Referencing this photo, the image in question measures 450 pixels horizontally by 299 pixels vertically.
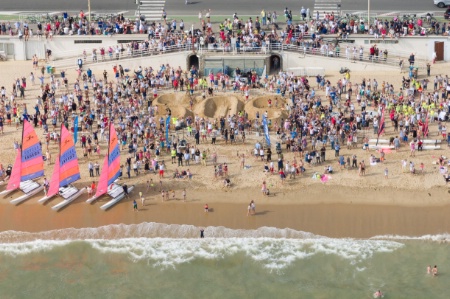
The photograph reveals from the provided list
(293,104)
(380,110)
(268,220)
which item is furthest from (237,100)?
(268,220)

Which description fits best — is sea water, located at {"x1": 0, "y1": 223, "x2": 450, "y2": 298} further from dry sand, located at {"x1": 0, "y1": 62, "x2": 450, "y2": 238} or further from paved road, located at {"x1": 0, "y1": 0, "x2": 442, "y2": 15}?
paved road, located at {"x1": 0, "y1": 0, "x2": 442, "y2": 15}

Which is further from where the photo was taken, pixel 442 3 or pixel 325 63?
pixel 442 3

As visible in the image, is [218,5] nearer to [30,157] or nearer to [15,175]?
[30,157]

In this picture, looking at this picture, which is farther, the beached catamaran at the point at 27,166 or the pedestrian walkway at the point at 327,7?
the pedestrian walkway at the point at 327,7

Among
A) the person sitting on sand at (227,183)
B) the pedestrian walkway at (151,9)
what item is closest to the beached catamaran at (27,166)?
the person sitting on sand at (227,183)

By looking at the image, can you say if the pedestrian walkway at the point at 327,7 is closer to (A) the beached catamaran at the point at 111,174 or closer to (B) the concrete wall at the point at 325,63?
(B) the concrete wall at the point at 325,63

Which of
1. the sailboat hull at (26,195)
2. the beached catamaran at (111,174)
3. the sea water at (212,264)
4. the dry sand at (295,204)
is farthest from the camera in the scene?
the sailboat hull at (26,195)

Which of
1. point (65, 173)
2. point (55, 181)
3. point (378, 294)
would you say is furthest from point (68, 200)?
point (378, 294)
